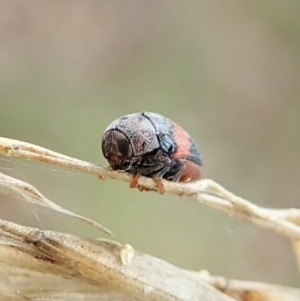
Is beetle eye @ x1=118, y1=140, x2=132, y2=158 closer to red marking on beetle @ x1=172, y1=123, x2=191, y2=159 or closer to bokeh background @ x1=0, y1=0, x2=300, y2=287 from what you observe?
red marking on beetle @ x1=172, y1=123, x2=191, y2=159

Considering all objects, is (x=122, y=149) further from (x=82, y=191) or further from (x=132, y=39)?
(x=132, y=39)

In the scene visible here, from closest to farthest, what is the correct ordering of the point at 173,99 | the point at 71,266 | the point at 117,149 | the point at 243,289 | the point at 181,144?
1. the point at 71,266
2. the point at 243,289
3. the point at 117,149
4. the point at 181,144
5. the point at 173,99

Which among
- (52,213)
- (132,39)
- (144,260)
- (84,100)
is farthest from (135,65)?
(144,260)

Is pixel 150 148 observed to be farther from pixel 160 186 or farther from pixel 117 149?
pixel 160 186

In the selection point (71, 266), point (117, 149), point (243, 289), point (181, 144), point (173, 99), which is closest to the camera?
point (71, 266)

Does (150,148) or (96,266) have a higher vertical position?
(150,148)

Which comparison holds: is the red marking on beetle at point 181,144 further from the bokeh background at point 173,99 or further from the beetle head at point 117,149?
the bokeh background at point 173,99

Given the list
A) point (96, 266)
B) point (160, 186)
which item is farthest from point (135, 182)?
point (96, 266)

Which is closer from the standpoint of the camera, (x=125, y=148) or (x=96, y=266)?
(x=96, y=266)
